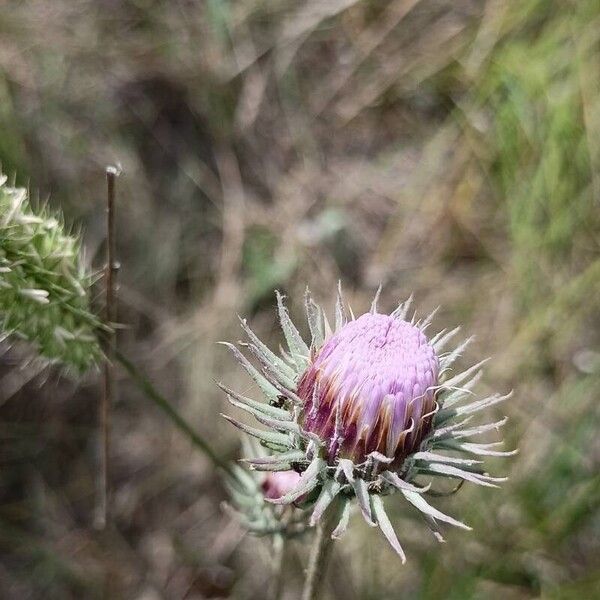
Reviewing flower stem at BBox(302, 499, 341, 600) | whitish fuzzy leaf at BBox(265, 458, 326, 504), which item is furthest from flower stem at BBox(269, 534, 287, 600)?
whitish fuzzy leaf at BBox(265, 458, 326, 504)

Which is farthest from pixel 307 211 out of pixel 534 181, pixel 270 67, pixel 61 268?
pixel 61 268

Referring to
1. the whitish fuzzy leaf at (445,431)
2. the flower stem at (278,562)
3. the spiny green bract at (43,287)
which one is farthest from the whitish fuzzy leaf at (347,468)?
the spiny green bract at (43,287)

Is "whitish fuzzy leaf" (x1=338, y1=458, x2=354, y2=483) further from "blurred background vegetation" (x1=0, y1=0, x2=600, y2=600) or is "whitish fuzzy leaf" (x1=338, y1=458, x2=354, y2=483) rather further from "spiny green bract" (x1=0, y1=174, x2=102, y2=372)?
"blurred background vegetation" (x1=0, y1=0, x2=600, y2=600)

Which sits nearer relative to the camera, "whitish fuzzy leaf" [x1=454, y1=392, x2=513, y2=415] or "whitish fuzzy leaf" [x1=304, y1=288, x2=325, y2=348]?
"whitish fuzzy leaf" [x1=454, y1=392, x2=513, y2=415]

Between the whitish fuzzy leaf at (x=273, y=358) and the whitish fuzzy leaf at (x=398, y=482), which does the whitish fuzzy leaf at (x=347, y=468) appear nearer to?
the whitish fuzzy leaf at (x=398, y=482)

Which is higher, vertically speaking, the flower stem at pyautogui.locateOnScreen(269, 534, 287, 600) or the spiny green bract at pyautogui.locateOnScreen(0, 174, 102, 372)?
the spiny green bract at pyautogui.locateOnScreen(0, 174, 102, 372)

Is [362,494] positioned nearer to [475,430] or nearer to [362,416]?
[362,416]

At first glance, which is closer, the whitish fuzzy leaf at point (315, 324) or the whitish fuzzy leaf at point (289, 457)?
the whitish fuzzy leaf at point (289, 457)
